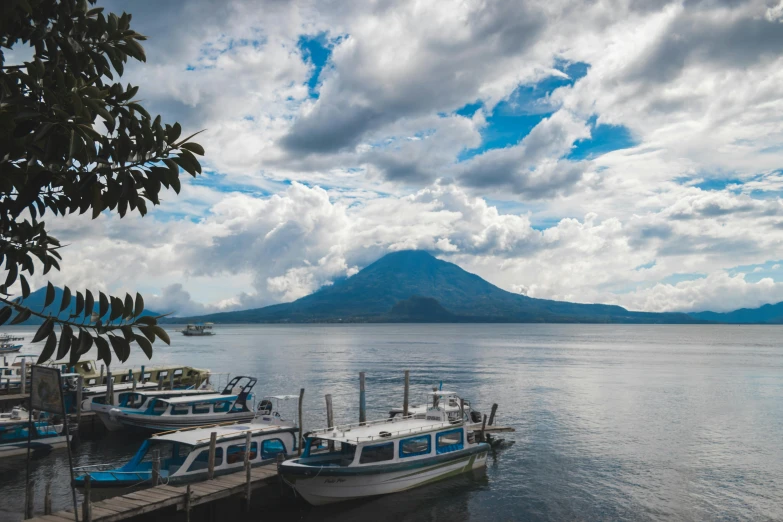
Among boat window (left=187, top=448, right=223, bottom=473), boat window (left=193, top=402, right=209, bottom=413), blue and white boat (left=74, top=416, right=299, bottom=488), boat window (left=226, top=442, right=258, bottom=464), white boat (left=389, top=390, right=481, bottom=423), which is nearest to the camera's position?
blue and white boat (left=74, top=416, right=299, bottom=488)

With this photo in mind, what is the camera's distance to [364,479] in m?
28.2

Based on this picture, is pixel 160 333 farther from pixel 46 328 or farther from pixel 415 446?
pixel 415 446

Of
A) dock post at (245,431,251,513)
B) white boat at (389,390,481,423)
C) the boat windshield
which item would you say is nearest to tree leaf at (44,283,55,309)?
dock post at (245,431,251,513)

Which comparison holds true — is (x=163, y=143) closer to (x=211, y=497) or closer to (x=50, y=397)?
(x=50, y=397)

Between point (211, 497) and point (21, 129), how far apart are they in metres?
22.7

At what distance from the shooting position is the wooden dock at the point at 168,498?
2045 centimetres

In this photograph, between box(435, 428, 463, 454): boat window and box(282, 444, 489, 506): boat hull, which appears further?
box(435, 428, 463, 454): boat window

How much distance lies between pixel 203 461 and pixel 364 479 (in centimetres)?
804

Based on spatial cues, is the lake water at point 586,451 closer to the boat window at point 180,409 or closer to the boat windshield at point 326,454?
the boat windshield at point 326,454

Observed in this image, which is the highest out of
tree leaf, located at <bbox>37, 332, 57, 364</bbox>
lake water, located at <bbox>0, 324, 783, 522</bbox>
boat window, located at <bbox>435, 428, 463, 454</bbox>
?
tree leaf, located at <bbox>37, 332, 57, 364</bbox>

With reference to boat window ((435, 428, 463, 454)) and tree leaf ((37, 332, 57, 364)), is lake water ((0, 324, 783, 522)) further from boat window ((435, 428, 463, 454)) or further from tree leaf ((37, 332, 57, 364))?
tree leaf ((37, 332, 57, 364))

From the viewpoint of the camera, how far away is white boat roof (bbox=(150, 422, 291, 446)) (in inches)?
1071

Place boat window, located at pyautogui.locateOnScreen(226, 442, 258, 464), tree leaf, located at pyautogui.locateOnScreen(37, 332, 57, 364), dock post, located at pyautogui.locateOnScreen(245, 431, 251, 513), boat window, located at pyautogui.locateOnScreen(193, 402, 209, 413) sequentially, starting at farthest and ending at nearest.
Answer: boat window, located at pyautogui.locateOnScreen(193, 402, 209, 413)
boat window, located at pyautogui.locateOnScreen(226, 442, 258, 464)
dock post, located at pyautogui.locateOnScreen(245, 431, 251, 513)
tree leaf, located at pyautogui.locateOnScreen(37, 332, 57, 364)

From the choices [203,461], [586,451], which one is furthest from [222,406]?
[586,451]
